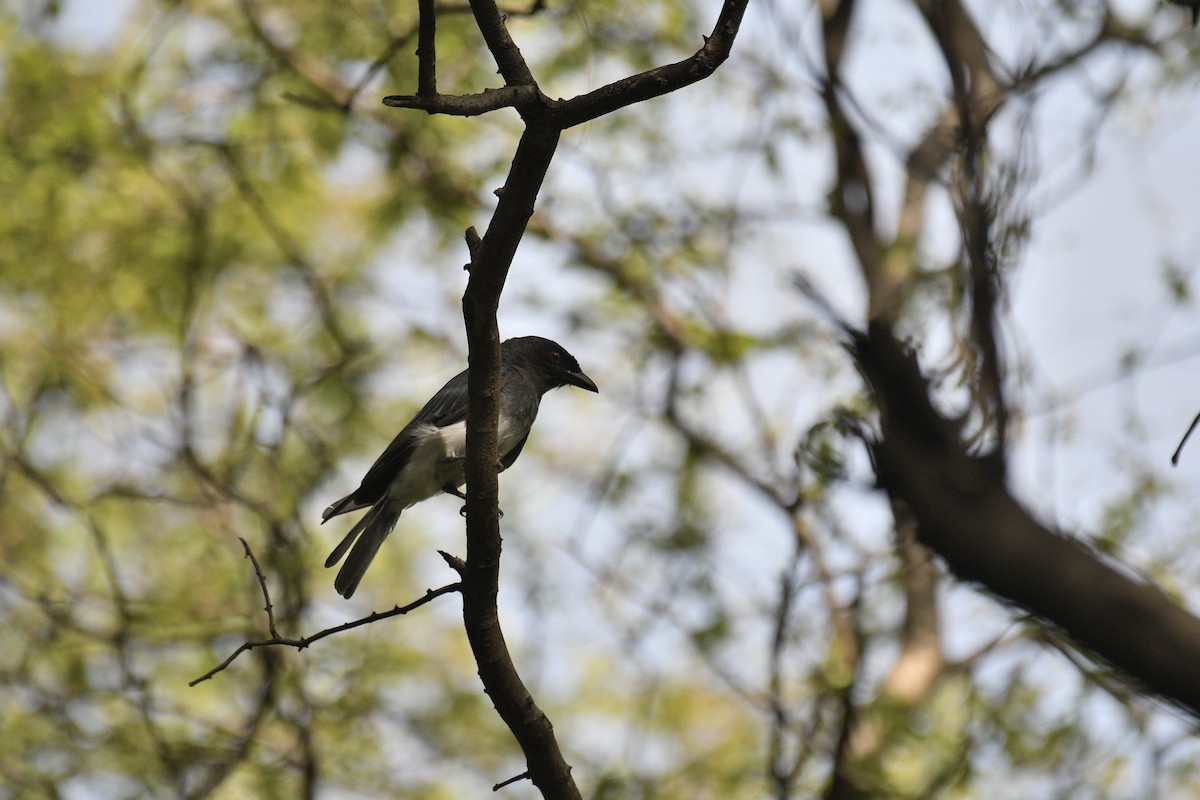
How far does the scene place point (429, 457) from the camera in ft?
18.4

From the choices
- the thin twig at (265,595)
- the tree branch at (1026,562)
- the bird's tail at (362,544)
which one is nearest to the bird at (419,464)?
the bird's tail at (362,544)

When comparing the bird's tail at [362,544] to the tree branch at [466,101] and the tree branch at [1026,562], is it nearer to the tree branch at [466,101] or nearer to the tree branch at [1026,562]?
the tree branch at [466,101]

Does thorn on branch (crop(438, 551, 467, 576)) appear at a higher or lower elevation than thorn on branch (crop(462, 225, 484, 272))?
lower

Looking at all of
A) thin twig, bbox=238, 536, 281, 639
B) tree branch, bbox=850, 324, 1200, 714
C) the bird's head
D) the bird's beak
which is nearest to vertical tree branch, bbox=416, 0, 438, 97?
tree branch, bbox=850, 324, 1200, 714

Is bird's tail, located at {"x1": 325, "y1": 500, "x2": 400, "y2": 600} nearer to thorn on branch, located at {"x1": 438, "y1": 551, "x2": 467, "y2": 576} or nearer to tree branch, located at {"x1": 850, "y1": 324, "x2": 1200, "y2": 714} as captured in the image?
thorn on branch, located at {"x1": 438, "y1": 551, "x2": 467, "y2": 576}

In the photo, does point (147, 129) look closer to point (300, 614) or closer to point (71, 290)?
point (71, 290)

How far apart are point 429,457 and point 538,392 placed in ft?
2.83

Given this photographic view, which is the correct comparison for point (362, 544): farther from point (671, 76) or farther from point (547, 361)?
point (671, 76)

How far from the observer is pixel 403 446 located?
561cm

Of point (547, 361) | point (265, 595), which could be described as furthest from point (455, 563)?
point (547, 361)

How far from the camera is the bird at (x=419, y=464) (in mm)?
5527

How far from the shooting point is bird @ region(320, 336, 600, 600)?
5.53m

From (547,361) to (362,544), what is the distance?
159 cm

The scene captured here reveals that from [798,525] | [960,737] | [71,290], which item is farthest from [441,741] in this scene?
[71,290]
